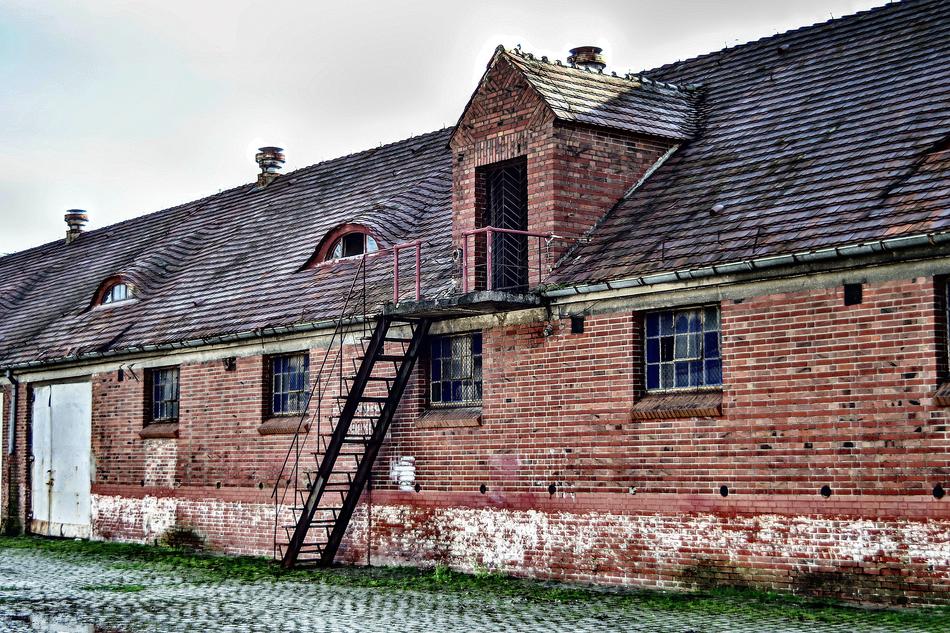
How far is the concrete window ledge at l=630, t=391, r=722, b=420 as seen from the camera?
1358 centimetres

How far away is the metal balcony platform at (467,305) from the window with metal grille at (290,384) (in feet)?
11.0

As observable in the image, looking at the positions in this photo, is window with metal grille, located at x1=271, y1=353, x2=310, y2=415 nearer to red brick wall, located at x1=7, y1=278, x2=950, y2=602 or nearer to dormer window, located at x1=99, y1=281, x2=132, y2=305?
red brick wall, located at x1=7, y1=278, x2=950, y2=602

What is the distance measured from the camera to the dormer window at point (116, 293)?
26031 millimetres

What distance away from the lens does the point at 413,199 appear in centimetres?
2131

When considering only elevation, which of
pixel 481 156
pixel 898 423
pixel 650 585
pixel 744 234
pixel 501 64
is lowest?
pixel 650 585

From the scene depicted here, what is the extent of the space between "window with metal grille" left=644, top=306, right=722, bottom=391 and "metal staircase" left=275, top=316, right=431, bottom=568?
391 cm

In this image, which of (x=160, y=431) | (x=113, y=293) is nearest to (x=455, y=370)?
(x=160, y=431)

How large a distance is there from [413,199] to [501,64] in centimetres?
492

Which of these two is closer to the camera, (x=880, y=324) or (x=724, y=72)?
(x=880, y=324)

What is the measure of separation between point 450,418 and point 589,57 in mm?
6212

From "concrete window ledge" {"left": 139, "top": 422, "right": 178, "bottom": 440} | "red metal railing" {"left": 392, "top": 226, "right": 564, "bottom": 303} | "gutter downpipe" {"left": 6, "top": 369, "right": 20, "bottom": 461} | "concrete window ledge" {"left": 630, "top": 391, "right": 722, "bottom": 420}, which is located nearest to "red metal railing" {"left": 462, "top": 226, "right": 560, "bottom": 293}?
"red metal railing" {"left": 392, "top": 226, "right": 564, "bottom": 303}

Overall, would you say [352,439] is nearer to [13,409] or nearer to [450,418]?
[450,418]

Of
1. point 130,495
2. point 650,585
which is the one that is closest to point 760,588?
point 650,585

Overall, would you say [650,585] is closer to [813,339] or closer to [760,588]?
[760,588]
